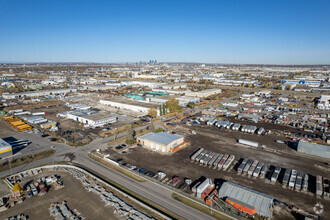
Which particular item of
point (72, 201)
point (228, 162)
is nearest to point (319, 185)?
point (228, 162)

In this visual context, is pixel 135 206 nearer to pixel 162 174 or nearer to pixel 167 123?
pixel 162 174

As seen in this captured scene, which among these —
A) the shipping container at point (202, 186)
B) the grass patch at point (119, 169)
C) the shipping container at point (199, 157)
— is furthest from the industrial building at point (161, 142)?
the shipping container at point (202, 186)

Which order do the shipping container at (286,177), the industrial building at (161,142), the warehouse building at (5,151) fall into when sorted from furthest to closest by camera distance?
the industrial building at (161,142) → the warehouse building at (5,151) → the shipping container at (286,177)

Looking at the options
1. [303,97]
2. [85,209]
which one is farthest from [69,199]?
[303,97]

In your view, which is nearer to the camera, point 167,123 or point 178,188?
point 178,188

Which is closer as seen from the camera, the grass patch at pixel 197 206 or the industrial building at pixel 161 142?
the grass patch at pixel 197 206

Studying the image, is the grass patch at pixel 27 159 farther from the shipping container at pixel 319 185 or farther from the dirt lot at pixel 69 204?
the shipping container at pixel 319 185

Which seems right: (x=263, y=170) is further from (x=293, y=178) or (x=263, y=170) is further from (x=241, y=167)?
(x=293, y=178)
